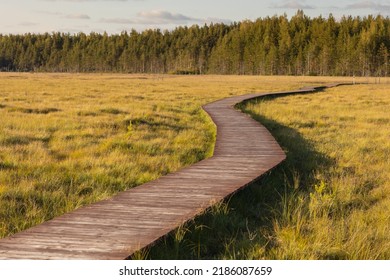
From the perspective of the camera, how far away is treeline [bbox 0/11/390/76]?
321ft

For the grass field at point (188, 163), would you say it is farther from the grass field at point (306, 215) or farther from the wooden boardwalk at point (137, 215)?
the wooden boardwalk at point (137, 215)

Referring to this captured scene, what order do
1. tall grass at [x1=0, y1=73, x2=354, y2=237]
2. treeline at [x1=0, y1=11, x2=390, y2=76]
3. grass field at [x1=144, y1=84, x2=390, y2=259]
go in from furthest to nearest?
treeline at [x1=0, y1=11, x2=390, y2=76] < tall grass at [x1=0, y1=73, x2=354, y2=237] < grass field at [x1=144, y1=84, x2=390, y2=259]

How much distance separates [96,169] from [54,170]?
2.34 feet

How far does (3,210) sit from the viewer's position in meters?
5.81

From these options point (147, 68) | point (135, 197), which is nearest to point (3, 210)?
point (135, 197)

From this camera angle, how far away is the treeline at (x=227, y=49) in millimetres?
97812

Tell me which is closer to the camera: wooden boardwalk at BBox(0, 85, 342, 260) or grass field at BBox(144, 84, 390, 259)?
wooden boardwalk at BBox(0, 85, 342, 260)

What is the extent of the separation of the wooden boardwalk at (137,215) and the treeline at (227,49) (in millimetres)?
90331

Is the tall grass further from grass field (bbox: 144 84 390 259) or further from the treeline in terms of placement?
the treeline

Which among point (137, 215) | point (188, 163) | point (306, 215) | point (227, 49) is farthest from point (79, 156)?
point (227, 49)

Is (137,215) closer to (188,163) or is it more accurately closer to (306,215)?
(306,215)

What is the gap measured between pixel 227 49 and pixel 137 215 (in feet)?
372

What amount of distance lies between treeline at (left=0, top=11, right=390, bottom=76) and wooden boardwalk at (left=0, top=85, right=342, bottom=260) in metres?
90.3

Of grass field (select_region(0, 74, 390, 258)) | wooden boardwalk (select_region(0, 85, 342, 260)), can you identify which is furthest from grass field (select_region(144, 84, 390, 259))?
wooden boardwalk (select_region(0, 85, 342, 260))
